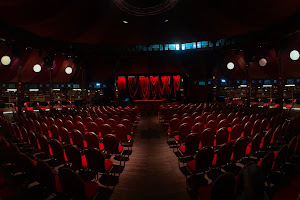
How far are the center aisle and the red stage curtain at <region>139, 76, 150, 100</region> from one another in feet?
45.6

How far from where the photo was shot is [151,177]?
3.95m

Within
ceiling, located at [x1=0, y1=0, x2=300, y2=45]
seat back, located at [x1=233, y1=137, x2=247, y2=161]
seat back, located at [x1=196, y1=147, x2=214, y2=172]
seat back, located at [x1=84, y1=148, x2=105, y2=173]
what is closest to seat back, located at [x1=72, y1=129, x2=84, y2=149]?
seat back, located at [x1=84, y1=148, x2=105, y2=173]

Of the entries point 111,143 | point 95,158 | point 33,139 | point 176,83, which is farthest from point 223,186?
point 176,83

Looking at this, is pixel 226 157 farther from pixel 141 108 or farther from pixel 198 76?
pixel 198 76

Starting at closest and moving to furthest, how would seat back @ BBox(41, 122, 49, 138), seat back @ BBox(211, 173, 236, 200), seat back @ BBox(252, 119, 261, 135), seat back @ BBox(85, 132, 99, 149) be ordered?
1. seat back @ BBox(211, 173, 236, 200)
2. seat back @ BBox(85, 132, 99, 149)
3. seat back @ BBox(252, 119, 261, 135)
4. seat back @ BBox(41, 122, 49, 138)

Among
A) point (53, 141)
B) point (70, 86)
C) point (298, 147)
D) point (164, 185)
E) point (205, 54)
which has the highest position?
point (205, 54)

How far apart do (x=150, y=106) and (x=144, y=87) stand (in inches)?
178

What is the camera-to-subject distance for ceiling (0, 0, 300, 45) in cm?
786

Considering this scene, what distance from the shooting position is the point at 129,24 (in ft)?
37.9

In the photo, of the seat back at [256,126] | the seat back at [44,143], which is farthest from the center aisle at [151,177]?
the seat back at [256,126]

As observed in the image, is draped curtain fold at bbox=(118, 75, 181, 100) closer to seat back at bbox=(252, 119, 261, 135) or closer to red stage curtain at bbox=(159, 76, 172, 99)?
red stage curtain at bbox=(159, 76, 172, 99)

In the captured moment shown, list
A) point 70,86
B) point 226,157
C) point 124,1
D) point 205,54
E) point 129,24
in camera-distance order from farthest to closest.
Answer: point 70,86 < point 205,54 < point 129,24 < point 124,1 < point 226,157

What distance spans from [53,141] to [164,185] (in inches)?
101

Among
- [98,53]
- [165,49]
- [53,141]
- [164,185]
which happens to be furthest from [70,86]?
[164,185]
